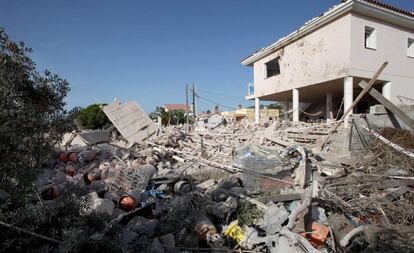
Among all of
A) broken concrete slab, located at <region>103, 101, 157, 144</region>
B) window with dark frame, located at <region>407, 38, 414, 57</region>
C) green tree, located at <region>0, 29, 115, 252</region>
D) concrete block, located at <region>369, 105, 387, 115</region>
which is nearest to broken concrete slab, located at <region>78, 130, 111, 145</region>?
broken concrete slab, located at <region>103, 101, 157, 144</region>

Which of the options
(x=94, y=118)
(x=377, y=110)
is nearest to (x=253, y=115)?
(x=94, y=118)

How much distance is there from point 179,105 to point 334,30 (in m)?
68.0

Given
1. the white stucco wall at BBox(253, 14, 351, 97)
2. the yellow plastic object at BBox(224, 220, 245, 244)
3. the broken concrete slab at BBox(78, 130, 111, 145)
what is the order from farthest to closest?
1. the broken concrete slab at BBox(78, 130, 111, 145)
2. the white stucco wall at BBox(253, 14, 351, 97)
3. the yellow plastic object at BBox(224, 220, 245, 244)

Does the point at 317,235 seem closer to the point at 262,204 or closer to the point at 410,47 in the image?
the point at 262,204

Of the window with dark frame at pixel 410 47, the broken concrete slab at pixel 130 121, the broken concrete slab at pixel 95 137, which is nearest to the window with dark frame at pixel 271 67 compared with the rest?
the window with dark frame at pixel 410 47

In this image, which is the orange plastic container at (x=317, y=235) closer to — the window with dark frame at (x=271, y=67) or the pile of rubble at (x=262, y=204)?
the pile of rubble at (x=262, y=204)

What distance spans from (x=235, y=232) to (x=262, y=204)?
3.76 ft

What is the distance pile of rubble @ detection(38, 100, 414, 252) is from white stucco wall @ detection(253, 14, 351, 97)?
3.86 meters

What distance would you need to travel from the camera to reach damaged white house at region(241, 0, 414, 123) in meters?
10.9

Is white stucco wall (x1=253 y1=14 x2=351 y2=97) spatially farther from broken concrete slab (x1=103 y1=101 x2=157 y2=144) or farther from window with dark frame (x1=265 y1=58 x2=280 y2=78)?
broken concrete slab (x1=103 y1=101 x2=157 y2=144)

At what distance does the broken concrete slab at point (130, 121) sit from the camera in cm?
1269

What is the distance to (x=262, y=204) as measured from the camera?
506 centimetres

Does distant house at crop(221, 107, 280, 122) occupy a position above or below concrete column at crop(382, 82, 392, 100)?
below

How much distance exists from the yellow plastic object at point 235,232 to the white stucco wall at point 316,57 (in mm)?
9095
